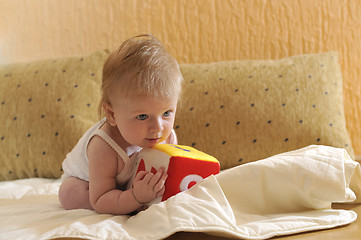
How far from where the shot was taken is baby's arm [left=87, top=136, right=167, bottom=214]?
34.8 inches

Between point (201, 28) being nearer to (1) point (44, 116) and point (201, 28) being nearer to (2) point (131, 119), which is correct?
(1) point (44, 116)

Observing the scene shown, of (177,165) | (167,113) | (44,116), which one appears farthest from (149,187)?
(44,116)

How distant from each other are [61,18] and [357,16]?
140 cm

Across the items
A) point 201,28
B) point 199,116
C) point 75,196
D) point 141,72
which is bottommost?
point 75,196

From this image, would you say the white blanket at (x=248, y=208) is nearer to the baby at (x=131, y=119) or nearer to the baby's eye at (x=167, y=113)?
the baby at (x=131, y=119)

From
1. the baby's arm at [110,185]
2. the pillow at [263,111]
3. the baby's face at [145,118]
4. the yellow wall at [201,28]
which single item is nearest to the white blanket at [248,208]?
the baby's arm at [110,185]

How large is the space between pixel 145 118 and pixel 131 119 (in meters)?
0.03

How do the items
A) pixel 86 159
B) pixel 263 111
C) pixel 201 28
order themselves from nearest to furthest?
pixel 86 159 → pixel 263 111 → pixel 201 28

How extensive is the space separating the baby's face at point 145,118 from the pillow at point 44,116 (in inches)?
23.4

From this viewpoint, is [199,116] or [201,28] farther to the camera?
[201,28]

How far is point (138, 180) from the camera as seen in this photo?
0.91 metres

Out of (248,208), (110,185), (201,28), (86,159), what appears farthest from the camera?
(201,28)

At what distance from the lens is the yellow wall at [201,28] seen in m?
1.84

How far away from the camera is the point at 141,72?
89 centimetres
